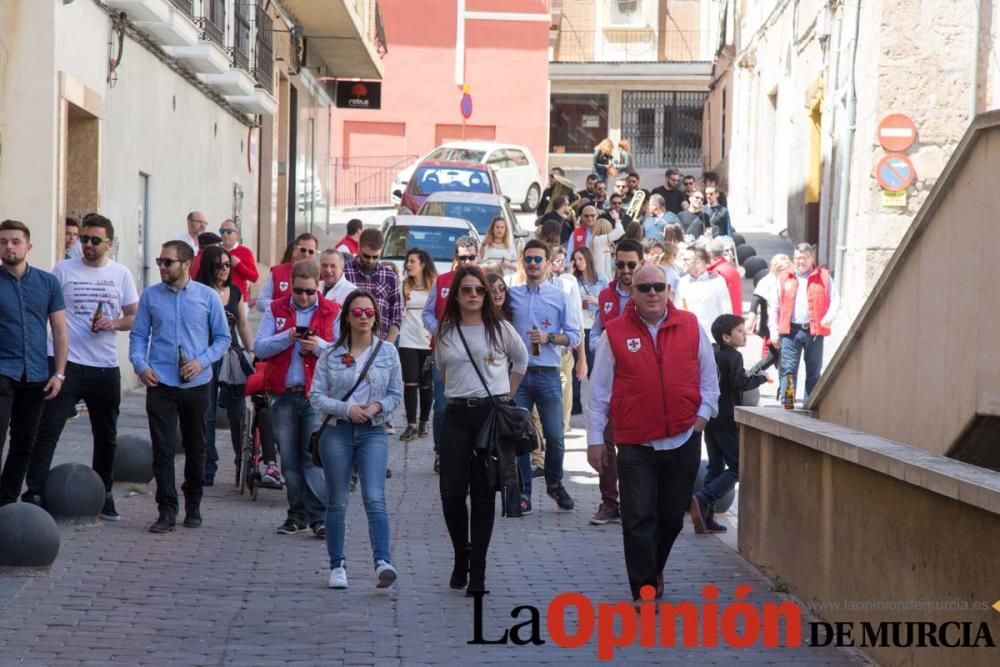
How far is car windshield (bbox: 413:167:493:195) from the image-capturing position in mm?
34594

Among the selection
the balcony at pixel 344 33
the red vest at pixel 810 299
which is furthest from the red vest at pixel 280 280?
the balcony at pixel 344 33

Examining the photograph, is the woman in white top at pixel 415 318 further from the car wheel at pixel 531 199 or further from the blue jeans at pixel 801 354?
the car wheel at pixel 531 199

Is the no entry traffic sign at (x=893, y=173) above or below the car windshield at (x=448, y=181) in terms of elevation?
below

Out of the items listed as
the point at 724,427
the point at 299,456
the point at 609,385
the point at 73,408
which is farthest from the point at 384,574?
the point at 724,427

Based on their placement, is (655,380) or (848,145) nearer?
(655,380)

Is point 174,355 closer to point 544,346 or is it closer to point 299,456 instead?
point 299,456

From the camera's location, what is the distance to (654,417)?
8.68m

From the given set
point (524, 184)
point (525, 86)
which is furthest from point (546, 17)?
point (524, 184)

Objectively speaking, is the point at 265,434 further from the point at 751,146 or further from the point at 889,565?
the point at 751,146

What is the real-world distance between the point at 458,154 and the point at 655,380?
32631 mm

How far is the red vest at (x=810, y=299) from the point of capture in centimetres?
1714

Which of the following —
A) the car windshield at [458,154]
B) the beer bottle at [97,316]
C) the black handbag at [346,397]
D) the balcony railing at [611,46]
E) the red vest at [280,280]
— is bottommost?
A: the black handbag at [346,397]

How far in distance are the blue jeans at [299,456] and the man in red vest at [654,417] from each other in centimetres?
243

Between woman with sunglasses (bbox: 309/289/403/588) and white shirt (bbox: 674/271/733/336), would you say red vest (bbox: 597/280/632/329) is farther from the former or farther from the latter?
white shirt (bbox: 674/271/733/336)
